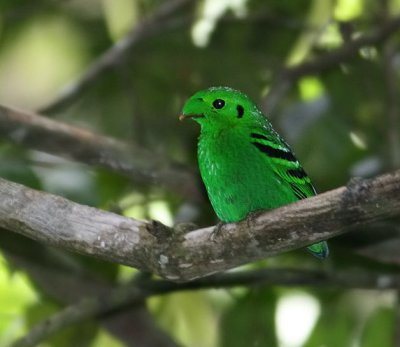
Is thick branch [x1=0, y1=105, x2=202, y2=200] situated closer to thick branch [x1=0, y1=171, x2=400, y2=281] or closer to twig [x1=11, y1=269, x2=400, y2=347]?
twig [x1=11, y1=269, x2=400, y2=347]

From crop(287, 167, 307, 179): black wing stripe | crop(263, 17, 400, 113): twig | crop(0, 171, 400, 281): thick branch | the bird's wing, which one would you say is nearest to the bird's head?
the bird's wing

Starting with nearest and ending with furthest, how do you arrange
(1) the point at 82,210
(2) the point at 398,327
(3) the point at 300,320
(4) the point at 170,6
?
1. (1) the point at 82,210
2. (2) the point at 398,327
3. (3) the point at 300,320
4. (4) the point at 170,6

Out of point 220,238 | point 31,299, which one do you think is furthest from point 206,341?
point 220,238

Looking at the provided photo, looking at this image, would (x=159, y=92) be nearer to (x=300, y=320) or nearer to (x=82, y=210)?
(x=300, y=320)

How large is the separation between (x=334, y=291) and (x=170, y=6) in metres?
2.24

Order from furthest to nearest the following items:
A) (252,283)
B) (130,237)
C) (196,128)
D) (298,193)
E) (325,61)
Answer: (196,128) → (325,61) → (252,283) → (298,193) → (130,237)

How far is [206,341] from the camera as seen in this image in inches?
257

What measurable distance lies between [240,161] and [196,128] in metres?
2.42

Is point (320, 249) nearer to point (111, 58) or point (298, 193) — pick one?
point (298, 193)

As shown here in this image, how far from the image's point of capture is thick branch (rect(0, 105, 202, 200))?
5.98m

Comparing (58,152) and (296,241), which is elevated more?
(58,152)

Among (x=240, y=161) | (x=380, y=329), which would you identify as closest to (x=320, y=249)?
(x=240, y=161)

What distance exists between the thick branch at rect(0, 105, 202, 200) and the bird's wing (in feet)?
4.81

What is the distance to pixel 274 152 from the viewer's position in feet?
15.0
